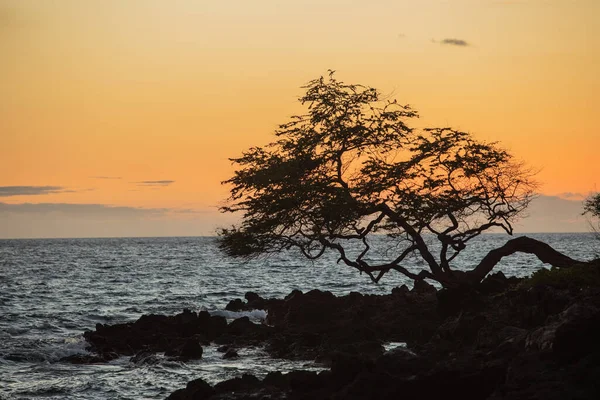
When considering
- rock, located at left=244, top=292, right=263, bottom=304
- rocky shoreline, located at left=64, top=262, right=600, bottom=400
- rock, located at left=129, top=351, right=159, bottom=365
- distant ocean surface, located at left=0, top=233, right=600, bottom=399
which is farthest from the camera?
rock, located at left=244, top=292, right=263, bottom=304

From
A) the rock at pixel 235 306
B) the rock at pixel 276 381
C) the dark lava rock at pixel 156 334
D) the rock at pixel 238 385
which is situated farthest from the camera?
the rock at pixel 235 306

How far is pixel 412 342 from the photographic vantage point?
28562mm

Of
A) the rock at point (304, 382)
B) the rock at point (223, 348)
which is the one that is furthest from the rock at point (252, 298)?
the rock at point (304, 382)

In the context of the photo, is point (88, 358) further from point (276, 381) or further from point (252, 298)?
point (252, 298)

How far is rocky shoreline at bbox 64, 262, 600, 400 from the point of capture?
15062 mm

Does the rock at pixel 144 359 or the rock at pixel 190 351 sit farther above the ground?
the rock at pixel 190 351

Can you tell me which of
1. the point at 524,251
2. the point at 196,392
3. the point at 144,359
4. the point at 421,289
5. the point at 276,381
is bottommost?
the point at 144,359

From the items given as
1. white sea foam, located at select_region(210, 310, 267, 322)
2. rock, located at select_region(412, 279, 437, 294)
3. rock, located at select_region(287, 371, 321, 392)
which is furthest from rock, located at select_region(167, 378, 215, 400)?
white sea foam, located at select_region(210, 310, 267, 322)

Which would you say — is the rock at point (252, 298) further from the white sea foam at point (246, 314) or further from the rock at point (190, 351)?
the rock at point (190, 351)

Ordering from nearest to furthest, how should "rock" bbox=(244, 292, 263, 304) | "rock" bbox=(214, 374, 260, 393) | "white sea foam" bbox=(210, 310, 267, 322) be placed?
"rock" bbox=(214, 374, 260, 393)
"white sea foam" bbox=(210, 310, 267, 322)
"rock" bbox=(244, 292, 263, 304)

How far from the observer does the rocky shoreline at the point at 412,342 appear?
1506 cm

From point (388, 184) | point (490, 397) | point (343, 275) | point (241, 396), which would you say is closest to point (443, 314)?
point (388, 184)

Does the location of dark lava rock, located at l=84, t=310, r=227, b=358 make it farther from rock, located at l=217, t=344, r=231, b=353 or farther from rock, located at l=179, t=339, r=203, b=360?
rock, located at l=217, t=344, r=231, b=353

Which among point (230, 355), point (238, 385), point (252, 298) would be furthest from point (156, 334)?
point (252, 298)
